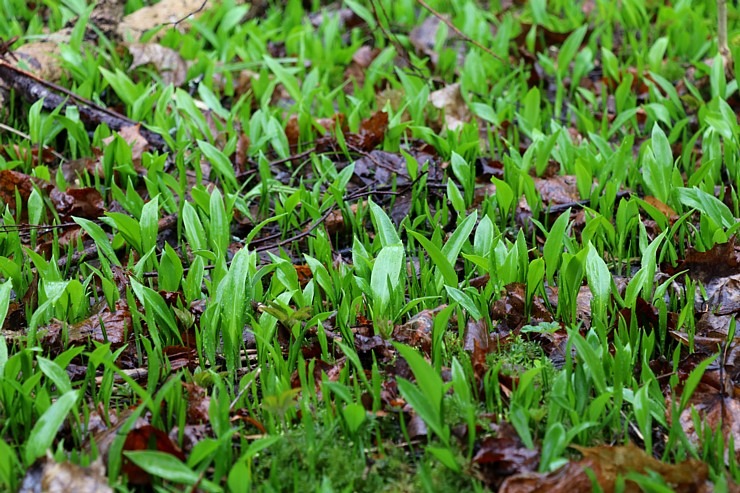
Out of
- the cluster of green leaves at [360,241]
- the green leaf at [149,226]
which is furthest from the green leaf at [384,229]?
the green leaf at [149,226]

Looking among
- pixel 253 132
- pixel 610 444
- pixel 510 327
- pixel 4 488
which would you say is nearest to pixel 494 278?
pixel 510 327

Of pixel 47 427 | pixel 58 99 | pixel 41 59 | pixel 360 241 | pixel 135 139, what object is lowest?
pixel 360 241

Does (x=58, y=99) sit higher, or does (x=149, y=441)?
(x=58, y=99)

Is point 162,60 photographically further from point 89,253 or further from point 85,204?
point 89,253

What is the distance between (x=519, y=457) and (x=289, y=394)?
0.56 meters

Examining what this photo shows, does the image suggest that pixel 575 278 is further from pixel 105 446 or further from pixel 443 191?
pixel 105 446

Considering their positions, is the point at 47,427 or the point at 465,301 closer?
the point at 47,427

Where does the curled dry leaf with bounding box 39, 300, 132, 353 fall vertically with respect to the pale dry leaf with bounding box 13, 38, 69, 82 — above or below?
below

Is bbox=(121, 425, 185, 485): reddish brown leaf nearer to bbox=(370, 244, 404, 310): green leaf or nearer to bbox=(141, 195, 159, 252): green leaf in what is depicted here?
bbox=(370, 244, 404, 310): green leaf

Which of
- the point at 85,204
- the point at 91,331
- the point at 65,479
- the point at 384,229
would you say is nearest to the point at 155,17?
the point at 85,204

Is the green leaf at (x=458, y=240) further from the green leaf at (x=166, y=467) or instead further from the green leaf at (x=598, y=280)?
the green leaf at (x=166, y=467)

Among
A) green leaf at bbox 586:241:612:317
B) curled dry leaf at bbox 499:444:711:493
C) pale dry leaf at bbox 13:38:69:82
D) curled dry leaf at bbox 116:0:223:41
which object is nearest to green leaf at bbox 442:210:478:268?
green leaf at bbox 586:241:612:317

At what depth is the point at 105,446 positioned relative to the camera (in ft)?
6.37

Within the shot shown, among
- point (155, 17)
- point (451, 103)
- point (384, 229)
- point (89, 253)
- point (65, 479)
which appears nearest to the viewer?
point (65, 479)
